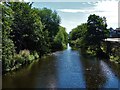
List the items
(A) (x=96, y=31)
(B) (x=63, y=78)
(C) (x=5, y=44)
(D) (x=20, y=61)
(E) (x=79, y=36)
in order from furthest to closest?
(E) (x=79, y=36) → (A) (x=96, y=31) → (D) (x=20, y=61) → (C) (x=5, y=44) → (B) (x=63, y=78)

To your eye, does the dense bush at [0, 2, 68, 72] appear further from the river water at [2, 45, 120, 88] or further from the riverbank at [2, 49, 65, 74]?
the river water at [2, 45, 120, 88]

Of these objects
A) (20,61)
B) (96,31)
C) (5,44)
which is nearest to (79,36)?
(96,31)

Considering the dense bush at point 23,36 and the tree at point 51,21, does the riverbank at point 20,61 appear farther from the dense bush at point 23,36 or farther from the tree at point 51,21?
the tree at point 51,21

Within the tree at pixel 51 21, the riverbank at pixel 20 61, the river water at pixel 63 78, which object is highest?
the tree at pixel 51 21

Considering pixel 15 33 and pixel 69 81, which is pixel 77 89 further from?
pixel 15 33

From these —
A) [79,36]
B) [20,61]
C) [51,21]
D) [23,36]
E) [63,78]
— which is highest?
[51,21]

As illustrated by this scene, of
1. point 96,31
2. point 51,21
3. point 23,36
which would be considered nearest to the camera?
point 23,36

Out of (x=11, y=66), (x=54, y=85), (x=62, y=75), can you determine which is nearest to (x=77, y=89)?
(x=54, y=85)

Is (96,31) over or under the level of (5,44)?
over

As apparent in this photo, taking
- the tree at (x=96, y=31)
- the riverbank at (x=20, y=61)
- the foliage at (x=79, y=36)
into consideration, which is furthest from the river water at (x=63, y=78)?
the foliage at (x=79, y=36)

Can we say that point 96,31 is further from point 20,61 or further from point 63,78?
point 63,78

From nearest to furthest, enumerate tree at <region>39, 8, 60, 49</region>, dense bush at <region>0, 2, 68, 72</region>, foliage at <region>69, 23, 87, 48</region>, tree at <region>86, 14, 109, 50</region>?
dense bush at <region>0, 2, 68, 72</region>, tree at <region>86, 14, 109, 50</region>, tree at <region>39, 8, 60, 49</region>, foliage at <region>69, 23, 87, 48</region>

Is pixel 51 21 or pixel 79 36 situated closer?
pixel 51 21

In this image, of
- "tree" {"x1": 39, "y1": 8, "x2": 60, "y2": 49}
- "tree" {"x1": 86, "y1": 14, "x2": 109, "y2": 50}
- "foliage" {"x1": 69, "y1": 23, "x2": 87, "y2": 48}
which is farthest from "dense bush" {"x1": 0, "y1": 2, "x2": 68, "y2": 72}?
"foliage" {"x1": 69, "y1": 23, "x2": 87, "y2": 48}
